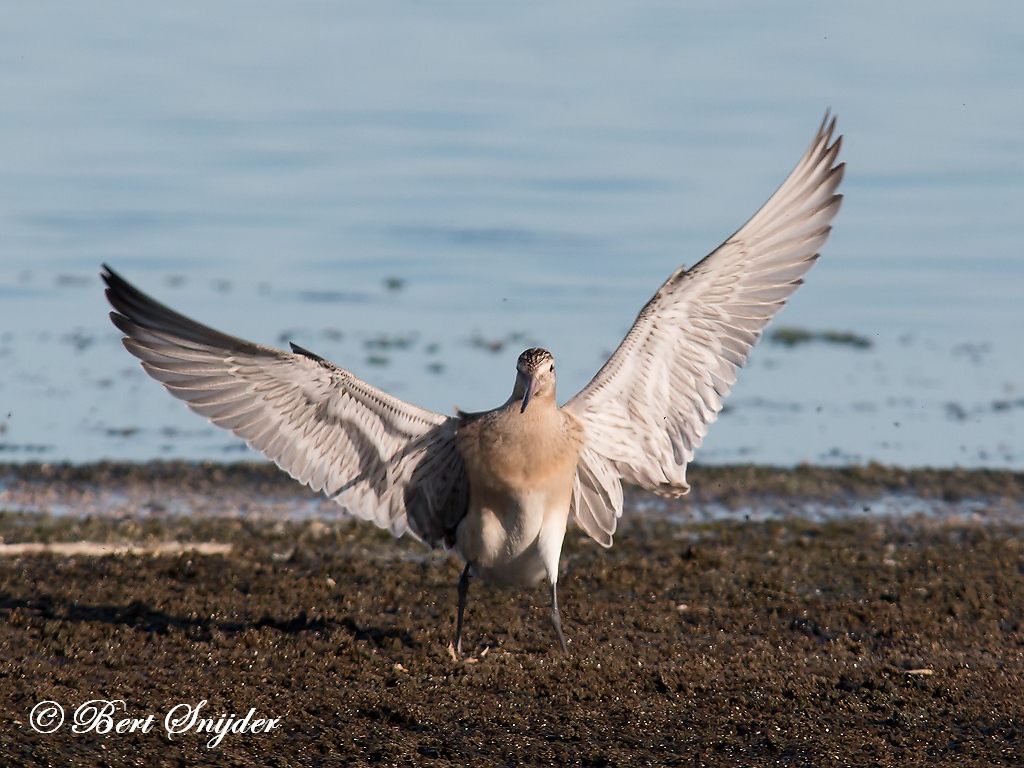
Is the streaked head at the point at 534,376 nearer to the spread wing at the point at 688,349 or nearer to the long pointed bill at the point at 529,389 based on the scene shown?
the long pointed bill at the point at 529,389

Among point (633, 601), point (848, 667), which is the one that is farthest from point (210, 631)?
point (848, 667)

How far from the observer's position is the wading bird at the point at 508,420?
7.29 m

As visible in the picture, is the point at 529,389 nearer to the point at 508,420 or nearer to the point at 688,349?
the point at 508,420

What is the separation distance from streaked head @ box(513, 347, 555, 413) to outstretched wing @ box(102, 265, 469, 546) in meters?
0.39

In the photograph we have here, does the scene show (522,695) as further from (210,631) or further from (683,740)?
(210,631)

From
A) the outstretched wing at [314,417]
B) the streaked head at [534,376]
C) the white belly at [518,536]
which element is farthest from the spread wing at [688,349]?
the outstretched wing at [314,417]

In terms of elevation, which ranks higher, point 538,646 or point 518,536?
point 518,536

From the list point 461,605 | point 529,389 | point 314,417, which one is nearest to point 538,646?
point 461,605

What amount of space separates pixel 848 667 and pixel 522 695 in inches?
61.1

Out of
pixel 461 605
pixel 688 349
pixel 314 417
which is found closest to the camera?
pixel 461 605

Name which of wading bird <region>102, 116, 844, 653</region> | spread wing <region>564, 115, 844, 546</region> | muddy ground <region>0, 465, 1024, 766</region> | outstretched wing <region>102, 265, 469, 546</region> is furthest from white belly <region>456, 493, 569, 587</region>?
spread wing <region>564, 115, 844, 546</region>

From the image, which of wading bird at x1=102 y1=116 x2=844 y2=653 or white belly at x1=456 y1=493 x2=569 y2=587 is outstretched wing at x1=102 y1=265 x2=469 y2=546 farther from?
white belly at x1=456 y1=493 x2=569 y2=587

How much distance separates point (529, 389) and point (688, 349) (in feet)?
3.37

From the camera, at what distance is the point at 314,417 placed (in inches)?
292
